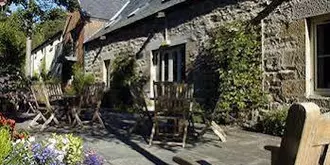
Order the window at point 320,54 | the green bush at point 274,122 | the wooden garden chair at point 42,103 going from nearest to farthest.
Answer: the green bush at point 274,122, the window at point 320,54, the wooden garden chair at point 42,103

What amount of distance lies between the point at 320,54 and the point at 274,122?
1.56 m

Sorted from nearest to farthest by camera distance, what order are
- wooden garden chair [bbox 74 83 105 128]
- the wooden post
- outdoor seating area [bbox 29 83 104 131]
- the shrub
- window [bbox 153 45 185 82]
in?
1. the wooden post
2. the shrub
3. outdoor seating area [bbox 29 83 104 131]
4. wooden garden chair [bbox 74 83 105 128]
5. window [bbox 153 45 185 82]

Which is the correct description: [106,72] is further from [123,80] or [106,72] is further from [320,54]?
[320,54]

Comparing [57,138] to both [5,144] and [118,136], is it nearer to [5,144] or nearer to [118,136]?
[5,144]

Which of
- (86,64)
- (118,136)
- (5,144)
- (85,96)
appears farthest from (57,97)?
(86,64)

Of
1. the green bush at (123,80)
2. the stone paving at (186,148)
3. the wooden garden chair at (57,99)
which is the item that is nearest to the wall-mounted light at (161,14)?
the green bush at (123,80)

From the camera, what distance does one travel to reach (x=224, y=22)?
10070 millimetres

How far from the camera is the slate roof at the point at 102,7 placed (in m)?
20.2

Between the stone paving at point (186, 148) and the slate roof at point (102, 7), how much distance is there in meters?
12.5

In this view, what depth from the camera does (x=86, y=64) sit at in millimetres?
19531

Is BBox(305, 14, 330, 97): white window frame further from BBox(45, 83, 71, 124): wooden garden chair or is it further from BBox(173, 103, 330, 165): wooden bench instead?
BBox(173, 103, 330, 165): wooden bench

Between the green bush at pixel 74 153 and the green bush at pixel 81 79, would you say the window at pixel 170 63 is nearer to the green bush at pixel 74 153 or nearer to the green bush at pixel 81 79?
the green bush at pixel 81 79

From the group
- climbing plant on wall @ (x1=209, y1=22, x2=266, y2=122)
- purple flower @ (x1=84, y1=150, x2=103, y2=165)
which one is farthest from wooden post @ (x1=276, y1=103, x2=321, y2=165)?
climbing plant on wall @ (x1=209, y1=22, x2=266, y2=122)

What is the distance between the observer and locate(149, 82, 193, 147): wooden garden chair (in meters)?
6.87
